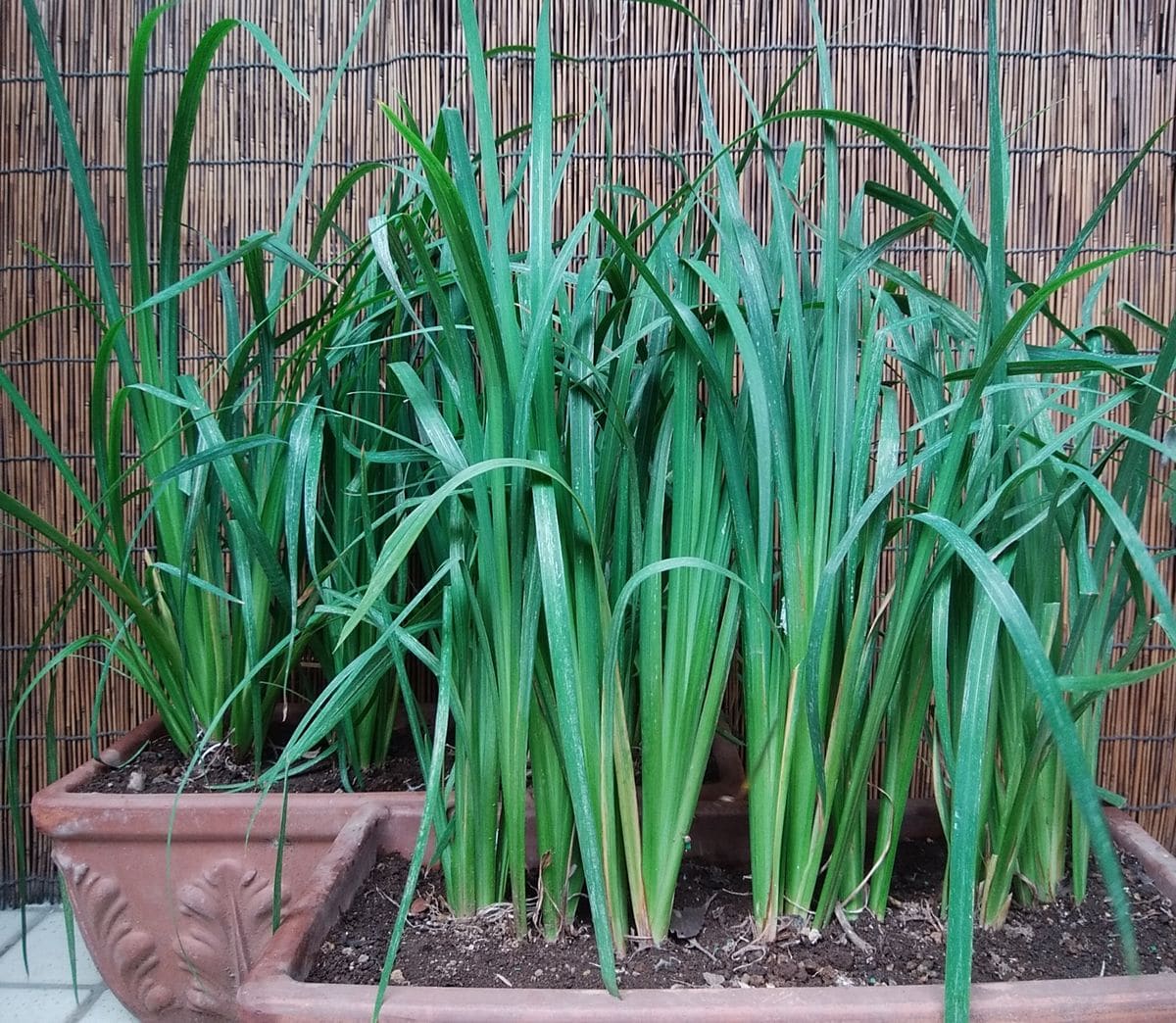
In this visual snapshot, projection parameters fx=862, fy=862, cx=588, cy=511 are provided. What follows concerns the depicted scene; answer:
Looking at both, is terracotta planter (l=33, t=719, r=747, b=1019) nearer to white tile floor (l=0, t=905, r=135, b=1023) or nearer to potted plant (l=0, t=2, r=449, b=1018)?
potted plant (l=0, t=2, r=449, b=1018)

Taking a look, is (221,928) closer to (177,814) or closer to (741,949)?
(177,814)

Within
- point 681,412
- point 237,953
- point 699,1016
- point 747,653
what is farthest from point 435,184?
point 237,953

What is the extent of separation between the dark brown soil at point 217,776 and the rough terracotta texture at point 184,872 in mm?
35

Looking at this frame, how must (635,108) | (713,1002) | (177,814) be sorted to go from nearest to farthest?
(713,1002), (177,814), (635,108)

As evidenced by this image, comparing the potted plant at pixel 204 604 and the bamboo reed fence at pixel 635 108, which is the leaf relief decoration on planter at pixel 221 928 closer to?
the potted plant at pixel 204 604

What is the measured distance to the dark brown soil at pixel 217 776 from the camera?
729mm

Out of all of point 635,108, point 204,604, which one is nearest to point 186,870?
point 204,604

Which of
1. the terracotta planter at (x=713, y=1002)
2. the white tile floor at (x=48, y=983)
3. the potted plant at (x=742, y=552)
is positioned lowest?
the white tile floor at (x=48, y=983)

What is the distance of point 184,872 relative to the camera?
2.27ft

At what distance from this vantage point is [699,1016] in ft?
1.36

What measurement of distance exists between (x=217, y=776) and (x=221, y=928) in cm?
12

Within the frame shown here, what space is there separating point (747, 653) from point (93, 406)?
556 mm

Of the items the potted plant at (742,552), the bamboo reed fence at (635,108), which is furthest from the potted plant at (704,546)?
the bamboo reed fence at (635,108)

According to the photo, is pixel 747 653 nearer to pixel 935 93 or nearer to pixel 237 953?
pixel 237 953
